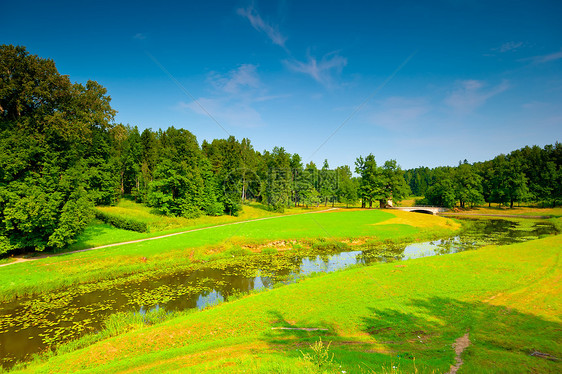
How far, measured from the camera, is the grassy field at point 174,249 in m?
20.2

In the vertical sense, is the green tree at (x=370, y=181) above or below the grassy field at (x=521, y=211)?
above

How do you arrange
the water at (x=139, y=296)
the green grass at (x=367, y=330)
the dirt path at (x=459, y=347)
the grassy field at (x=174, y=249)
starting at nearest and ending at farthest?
1. the dirt path at (x=459, y=347)
2. the green grass at (x=367, y=330)
3. the water at (x=139, y=296)
4. the grassy field at (x=174, y=249)

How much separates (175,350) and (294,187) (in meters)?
72.3

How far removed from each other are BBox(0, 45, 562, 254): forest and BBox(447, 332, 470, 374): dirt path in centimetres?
3080

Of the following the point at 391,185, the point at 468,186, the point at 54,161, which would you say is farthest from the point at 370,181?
the point at 54,161

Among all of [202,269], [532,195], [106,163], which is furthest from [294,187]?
[532,195]

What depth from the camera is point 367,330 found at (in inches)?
479

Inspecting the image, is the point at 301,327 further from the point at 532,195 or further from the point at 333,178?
the point at 532,195

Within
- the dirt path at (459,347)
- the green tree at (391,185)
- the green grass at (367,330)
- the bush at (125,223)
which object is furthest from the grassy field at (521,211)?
the bush at (125,223)

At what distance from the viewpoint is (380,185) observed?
8150 cm

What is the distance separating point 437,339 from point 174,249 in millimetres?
26348

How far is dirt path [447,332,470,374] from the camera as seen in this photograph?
8562 mm

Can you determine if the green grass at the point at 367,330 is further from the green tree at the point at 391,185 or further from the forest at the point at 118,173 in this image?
the green tree at the point at 391,185

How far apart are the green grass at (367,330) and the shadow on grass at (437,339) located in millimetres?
42
